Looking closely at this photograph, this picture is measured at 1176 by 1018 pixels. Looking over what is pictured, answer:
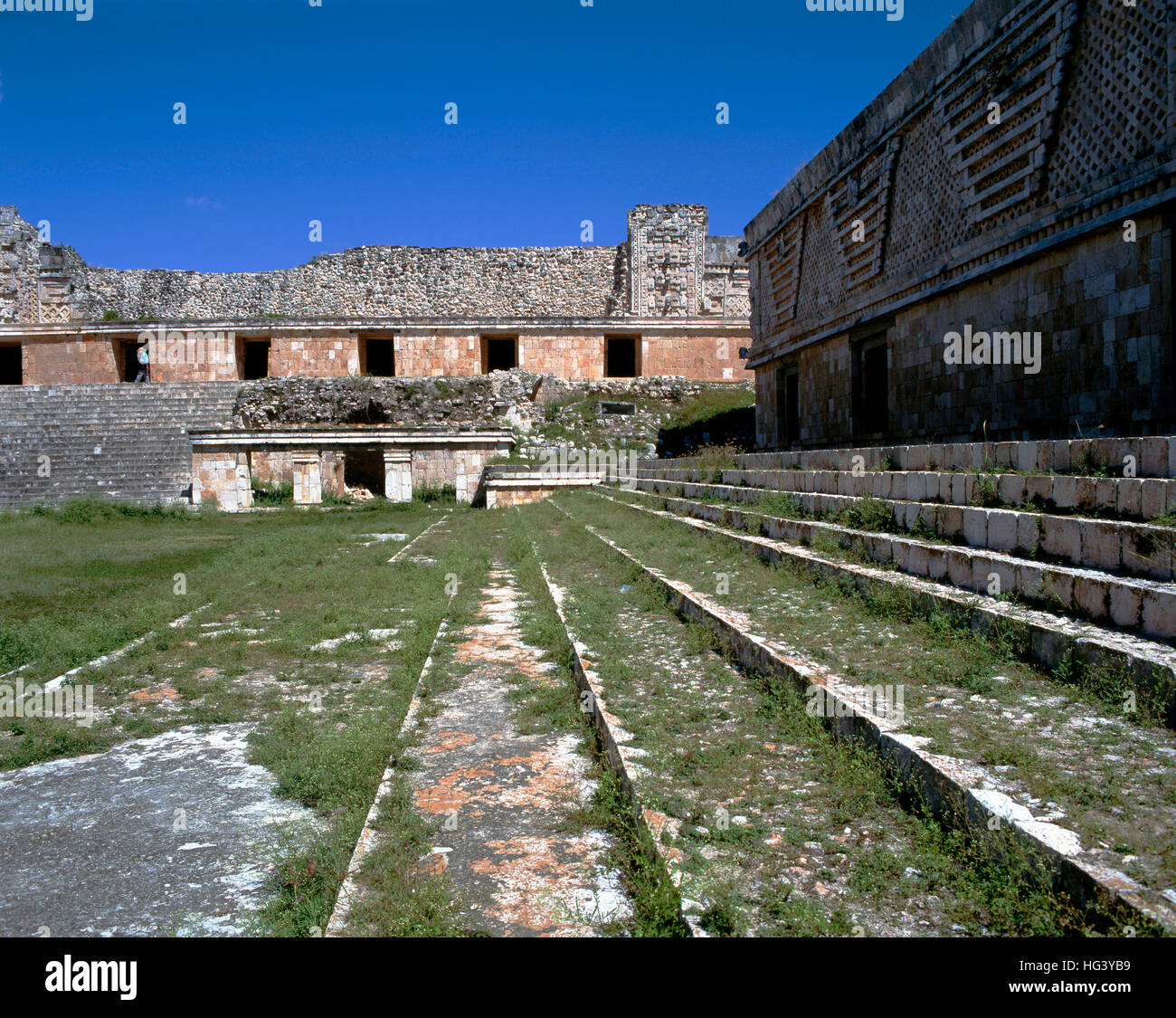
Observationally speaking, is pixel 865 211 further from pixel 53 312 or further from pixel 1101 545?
pixel 53 312

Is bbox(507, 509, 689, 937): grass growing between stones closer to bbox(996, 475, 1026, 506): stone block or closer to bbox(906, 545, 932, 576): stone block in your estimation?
bbox(906, 545, 932, 576): stone block

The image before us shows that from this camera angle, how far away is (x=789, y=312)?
16125mm

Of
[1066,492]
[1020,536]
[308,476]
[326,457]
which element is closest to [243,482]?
[308,476]

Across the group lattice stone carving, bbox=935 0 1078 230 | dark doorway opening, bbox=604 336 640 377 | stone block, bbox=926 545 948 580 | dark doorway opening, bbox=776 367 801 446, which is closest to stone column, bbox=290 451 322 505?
dark doorway opening, bbox=776 367 801 446

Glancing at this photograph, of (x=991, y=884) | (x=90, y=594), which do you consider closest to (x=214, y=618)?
(x=90, y=594)

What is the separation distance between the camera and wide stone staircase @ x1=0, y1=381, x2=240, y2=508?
21344 millimetres

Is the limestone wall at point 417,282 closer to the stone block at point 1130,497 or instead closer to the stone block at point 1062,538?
the stone block at point 1062,538

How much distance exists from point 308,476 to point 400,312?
1279 cm

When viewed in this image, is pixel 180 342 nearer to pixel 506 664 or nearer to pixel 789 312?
pixel 789 312

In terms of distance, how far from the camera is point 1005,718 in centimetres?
311

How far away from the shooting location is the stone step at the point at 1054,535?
372cm

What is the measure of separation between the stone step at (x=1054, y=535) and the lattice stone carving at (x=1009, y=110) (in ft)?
14.6

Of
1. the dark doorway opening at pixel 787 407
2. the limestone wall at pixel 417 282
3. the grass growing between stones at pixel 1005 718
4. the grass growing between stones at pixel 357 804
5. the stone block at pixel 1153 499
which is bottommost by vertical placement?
the grass growing between stones at pixel 357 804

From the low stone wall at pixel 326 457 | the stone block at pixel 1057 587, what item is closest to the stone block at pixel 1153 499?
the stone block at pixel 1057 587
